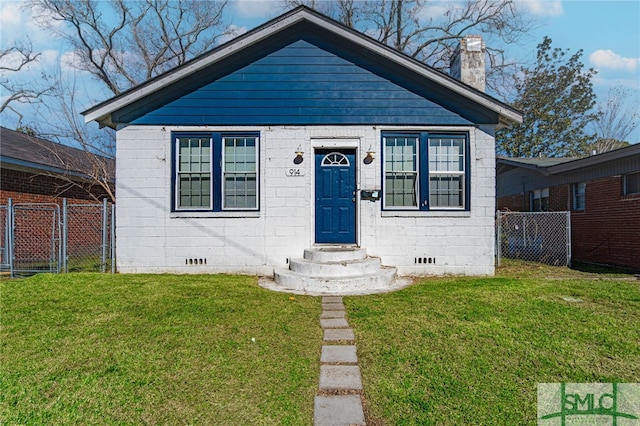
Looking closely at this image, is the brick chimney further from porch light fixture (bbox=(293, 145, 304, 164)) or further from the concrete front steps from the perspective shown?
the concrete front steps

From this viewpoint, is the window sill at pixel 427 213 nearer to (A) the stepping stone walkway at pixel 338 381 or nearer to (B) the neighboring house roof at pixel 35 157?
(A) the stepping stone walkway at pixel 338 381

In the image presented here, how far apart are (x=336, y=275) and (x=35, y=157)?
33.6 ft

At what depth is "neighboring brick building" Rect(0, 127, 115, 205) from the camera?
10297 millimetres

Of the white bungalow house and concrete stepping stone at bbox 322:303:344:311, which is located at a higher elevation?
the white bungalow house

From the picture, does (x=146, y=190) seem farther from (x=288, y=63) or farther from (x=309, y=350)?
(x=309, y=350)

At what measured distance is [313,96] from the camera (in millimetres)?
8422

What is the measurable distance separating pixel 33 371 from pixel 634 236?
1292cm

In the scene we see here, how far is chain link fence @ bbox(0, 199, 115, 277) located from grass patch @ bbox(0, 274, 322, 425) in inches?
127

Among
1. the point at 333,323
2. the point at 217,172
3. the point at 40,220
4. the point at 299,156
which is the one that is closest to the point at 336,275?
the point at 333,323

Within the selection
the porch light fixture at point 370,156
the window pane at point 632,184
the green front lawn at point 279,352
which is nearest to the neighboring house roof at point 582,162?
the window pane at point 632,184

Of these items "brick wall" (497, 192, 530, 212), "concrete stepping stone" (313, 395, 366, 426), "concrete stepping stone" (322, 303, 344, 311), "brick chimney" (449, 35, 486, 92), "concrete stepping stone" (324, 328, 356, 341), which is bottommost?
"concrete stepping stone" (313, 395, 366, 426)

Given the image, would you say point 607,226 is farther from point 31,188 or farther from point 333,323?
point 31,188

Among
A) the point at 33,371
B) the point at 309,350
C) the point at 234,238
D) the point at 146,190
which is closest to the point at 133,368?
the point at 33,371

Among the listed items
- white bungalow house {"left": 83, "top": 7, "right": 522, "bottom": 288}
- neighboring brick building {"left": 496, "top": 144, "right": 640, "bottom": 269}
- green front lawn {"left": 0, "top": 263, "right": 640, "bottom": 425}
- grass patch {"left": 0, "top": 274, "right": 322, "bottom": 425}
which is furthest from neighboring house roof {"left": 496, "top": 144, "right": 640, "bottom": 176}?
grass patch {"left": 0, "top": 274, "right": 322, "bottom": 425}
